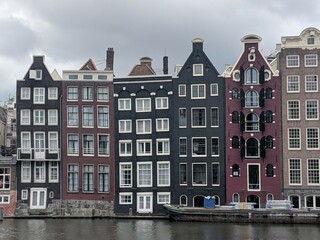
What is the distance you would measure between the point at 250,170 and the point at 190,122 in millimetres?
9276

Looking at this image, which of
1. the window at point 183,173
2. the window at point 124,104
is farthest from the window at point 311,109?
the window at point 124,104

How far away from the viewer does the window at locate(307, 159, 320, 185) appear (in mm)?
Answer: 64188

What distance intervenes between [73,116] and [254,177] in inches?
926

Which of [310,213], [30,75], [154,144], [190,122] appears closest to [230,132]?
[190,122]

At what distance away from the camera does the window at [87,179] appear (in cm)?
6756

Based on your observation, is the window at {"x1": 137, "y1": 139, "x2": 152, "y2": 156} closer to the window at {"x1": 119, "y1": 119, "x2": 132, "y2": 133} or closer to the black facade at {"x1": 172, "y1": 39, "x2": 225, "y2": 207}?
the window at {"x1": 119, "y1": 119, "x2": 132, "y2": 133}

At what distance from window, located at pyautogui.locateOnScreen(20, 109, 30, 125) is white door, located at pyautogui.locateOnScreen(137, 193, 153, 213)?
54.8 ft

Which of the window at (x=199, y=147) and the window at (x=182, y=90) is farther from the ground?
the window at (x=182, y=90)

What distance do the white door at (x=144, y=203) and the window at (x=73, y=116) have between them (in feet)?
39.2

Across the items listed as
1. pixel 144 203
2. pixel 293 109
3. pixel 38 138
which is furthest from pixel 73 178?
pixel 293 109

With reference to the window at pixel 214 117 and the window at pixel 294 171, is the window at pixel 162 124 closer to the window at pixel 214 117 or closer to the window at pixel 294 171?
the window at pixel 214 117

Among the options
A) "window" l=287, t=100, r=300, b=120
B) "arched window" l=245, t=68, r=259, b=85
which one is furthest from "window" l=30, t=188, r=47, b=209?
"window" l=287, t=100, r=300, b=120

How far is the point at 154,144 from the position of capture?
67.9m

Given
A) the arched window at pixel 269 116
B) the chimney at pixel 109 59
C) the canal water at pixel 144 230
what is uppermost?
the chimney at pixel 109 59
